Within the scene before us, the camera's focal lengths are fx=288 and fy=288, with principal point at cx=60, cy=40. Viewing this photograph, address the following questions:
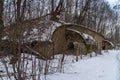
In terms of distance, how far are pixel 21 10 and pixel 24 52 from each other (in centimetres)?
149

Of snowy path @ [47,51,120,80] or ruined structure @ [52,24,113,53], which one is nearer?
snowy path @ [47,51,120,80]

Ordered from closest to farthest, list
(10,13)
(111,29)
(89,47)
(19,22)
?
(19,22), (10,13), (89,47), (111,29)

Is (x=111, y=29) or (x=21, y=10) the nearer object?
(x=21, y=10)

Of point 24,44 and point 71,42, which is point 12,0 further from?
point 71,42

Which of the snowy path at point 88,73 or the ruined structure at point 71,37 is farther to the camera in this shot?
the ruined structure at point 71,37

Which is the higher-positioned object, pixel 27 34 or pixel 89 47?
pixel 27 34

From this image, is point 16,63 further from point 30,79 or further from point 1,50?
point 30,79

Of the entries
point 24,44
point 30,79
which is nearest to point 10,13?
point 24,44

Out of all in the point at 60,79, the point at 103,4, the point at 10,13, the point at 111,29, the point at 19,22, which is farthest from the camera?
the point at 111,29

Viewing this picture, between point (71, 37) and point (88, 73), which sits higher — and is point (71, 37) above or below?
above

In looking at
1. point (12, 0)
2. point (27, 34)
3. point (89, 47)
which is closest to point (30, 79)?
point (27, 34)

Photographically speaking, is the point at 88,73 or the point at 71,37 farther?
the point at 71,37

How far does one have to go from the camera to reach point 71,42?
96.6 ft

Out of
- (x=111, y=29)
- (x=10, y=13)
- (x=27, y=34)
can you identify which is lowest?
(x=111, y=29)
